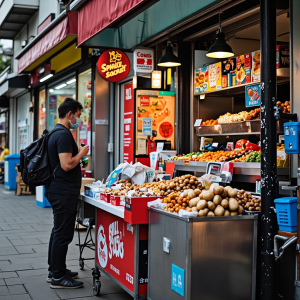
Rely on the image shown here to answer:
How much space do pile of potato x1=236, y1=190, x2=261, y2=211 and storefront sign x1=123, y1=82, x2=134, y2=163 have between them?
594 centimetres

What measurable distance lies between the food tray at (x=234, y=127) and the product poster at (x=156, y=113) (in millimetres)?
1333

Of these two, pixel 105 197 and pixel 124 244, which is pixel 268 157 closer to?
pixel 124 244

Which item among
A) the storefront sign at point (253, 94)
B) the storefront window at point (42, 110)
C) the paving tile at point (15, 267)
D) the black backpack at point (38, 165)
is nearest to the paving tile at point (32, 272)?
the paving tile at point (15, 267)

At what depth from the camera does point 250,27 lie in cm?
777

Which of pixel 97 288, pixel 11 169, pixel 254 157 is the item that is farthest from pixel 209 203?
pixel 11 169

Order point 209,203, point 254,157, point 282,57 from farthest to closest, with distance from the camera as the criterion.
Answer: point 282,57
point 254,157
point 209,203

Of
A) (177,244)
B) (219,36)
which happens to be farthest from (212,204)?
(219,36)

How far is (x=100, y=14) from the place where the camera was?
6906 millimetres

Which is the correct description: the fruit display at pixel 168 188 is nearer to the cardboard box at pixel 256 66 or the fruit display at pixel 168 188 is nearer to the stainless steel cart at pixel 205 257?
the stainless steel cart at pixel 205 257

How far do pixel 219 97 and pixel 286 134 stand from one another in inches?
200

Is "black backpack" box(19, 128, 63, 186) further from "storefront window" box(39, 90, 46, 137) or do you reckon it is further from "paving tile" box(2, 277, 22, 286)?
"storefront window" box(39, 90, 46, 137)

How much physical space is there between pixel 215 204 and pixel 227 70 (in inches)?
166

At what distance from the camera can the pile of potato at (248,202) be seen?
14.6 feet

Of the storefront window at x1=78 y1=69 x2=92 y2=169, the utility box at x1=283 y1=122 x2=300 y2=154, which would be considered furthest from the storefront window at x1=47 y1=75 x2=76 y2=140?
the utility box at x1=283 y1=122 x2=300 y2=154
